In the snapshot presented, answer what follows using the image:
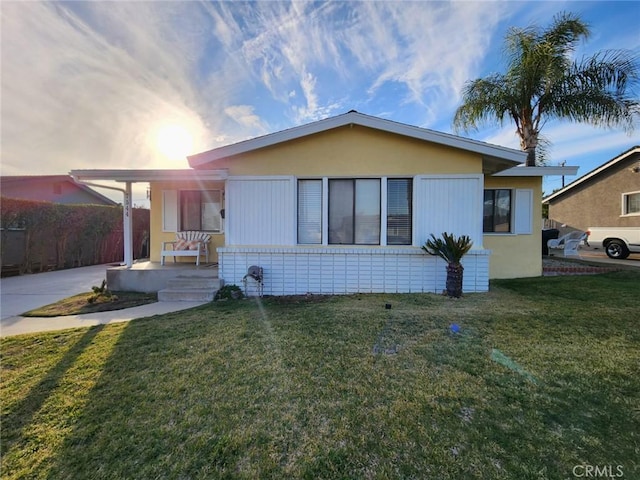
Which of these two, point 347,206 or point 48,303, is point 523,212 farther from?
point 48,303

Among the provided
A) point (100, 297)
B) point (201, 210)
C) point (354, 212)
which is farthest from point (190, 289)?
point (354, 212)

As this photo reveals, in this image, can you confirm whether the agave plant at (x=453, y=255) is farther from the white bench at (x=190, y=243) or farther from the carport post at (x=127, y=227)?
the carport post at (x=127, y=227)

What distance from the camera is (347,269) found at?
6.78 meters

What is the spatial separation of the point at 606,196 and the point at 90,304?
2224cm

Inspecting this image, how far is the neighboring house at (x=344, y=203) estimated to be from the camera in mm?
6621

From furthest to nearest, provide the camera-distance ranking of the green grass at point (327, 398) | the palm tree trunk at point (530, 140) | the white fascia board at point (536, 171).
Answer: the palm tree trunk at point (530, 140) → the white fascia board at point (536, 171) → the green grass at point (327, 398)

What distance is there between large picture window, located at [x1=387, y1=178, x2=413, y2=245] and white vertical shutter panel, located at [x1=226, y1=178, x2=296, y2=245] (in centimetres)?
222

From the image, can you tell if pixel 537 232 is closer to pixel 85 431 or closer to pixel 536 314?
pixel 536 314

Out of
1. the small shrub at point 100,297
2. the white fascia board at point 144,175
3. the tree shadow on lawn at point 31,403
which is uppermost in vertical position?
the white fascia board at point 144,175

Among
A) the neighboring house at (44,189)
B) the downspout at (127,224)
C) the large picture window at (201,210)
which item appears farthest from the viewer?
the neighboring house at (44,189)

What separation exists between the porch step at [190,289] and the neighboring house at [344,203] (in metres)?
0.46

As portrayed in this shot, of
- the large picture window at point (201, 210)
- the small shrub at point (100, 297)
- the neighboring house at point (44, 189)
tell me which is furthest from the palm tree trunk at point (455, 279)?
the neighboring house at point (44, 189)

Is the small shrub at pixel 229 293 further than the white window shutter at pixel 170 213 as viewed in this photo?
No

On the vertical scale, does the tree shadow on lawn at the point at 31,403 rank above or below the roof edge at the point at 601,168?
below
